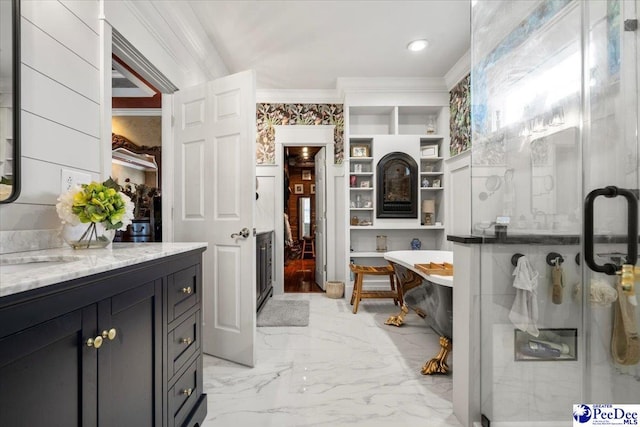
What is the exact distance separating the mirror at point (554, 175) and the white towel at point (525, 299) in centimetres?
23

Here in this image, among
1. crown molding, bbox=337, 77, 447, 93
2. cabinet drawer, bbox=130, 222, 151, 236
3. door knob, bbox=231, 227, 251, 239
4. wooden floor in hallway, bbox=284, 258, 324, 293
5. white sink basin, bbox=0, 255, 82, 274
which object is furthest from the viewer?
wooden floor in hallway, bbox=284, 258, 324, 293

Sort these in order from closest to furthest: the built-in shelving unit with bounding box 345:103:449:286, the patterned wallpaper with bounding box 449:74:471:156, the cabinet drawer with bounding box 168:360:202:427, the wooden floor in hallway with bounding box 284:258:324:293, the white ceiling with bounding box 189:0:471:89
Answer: the cabinet drawer with bounding box 168:360:202:427 < the white ceiling with bounding box 189:0:471:89 < the patterned wallpaper with bounding box 449:74:471:156 < the built-in shelving unit with bounding box 345:103:449:286 < the wooden floor in hallway with bounding box 284:258:324:293

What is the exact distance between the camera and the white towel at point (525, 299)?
1395 mm

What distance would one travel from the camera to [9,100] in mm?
1060

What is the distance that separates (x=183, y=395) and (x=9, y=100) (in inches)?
54.5

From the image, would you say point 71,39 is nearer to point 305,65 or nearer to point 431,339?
point 305,65

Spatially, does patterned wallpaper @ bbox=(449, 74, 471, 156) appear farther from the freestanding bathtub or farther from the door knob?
the door knob

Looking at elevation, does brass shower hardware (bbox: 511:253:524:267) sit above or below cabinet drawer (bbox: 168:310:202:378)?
above

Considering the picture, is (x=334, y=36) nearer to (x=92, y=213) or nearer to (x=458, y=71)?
(x=458, y=71)

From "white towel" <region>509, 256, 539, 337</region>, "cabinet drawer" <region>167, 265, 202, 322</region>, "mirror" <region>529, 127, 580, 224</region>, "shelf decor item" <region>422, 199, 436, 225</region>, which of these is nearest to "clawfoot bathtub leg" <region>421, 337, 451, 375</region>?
"white towel" <region>509, 256, 539, 337</region>

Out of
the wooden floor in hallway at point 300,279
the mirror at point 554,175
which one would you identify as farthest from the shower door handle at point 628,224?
the wooden floor in hallway at point 300,279

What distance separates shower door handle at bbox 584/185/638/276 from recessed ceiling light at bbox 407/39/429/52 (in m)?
2.50
